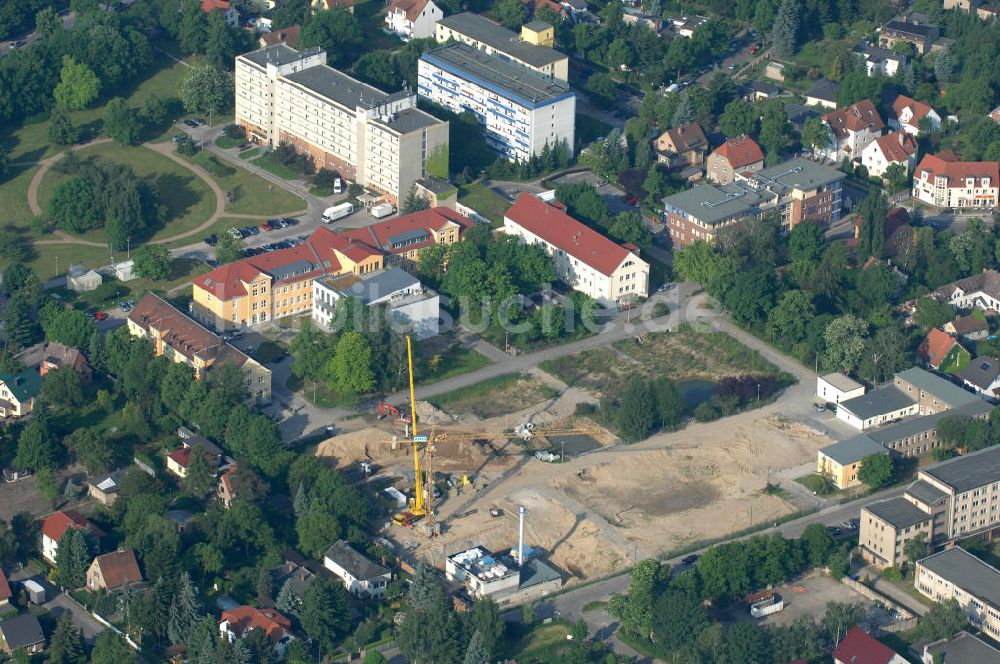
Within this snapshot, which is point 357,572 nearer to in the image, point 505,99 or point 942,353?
point 942,353

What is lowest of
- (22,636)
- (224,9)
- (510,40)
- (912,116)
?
(22,636)

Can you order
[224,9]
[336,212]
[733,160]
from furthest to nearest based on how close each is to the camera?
[224,9]
[733,160]
[336,212]

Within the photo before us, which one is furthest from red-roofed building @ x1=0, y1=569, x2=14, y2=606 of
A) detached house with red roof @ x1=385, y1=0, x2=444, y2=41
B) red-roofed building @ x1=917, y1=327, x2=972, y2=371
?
detached house with red roof @ x1=385, y1=0, x2=444, y2=41

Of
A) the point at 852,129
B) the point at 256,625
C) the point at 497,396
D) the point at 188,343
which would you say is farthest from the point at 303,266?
the point at 852,129

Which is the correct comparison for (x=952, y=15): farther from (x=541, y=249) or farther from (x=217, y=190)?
(x=217, y=190)

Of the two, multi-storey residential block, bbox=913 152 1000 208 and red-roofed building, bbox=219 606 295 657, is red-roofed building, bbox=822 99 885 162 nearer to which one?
multi-storey residential block, bbox=913 152 1000 208

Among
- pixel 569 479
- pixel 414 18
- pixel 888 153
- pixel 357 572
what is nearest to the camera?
pixel 357 572
